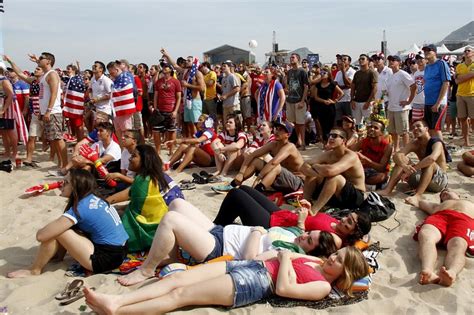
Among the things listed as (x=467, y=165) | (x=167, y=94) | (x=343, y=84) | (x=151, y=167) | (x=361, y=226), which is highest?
(x=167, y=94)

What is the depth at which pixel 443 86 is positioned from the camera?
723 cm

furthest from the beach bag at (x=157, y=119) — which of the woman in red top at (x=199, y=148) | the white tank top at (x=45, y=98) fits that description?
the white tank top at (x=45, y=98)

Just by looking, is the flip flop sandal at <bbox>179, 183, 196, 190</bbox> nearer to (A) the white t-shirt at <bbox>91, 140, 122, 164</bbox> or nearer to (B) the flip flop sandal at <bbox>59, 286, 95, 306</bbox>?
(A) the white t-shirt at <bbox>91, 140, 122, 164</bbox>

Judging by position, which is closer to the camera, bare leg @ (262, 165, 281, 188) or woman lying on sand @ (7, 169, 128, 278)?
woman lying on sand @ (7, 169, 128, 278)

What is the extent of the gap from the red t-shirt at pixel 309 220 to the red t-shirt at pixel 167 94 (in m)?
4.64

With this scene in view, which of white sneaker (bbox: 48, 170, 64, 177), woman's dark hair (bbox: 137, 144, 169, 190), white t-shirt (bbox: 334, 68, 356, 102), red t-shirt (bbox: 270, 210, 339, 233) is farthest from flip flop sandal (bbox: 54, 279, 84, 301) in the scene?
white t-shirt (bbox: 334, 68, 356, 102)

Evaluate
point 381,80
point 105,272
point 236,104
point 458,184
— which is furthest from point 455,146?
point 105,272

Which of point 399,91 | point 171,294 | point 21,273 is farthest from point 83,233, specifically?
point 399,91

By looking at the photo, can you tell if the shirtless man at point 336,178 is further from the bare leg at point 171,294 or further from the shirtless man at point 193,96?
the shirtless man at point 193,96

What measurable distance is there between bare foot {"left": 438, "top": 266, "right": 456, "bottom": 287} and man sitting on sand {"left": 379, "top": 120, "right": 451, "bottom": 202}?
2.04m

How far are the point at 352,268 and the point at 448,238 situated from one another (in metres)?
1.37

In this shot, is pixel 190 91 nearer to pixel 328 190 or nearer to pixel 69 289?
pixel 328 190

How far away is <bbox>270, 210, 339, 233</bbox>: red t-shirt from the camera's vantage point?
4051 mm

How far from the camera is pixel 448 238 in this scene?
4.06 metres
